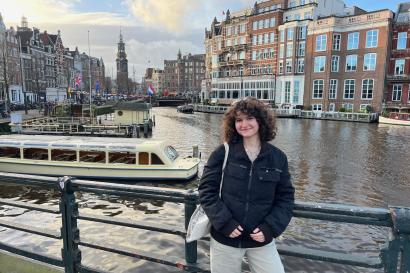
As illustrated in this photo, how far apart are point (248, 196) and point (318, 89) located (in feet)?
192

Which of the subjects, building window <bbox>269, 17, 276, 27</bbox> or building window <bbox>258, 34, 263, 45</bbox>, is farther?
building window <bbox>258, 34, 263, 45</bbox>

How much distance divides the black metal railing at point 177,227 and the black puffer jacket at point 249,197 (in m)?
0.19

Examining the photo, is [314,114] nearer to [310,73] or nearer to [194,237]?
[310,73]

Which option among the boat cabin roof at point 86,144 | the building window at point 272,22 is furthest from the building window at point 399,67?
the boat cabin roof at point 86,144

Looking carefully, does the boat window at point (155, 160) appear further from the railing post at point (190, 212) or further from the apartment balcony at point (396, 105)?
the apartment balcony at point (396, 105)

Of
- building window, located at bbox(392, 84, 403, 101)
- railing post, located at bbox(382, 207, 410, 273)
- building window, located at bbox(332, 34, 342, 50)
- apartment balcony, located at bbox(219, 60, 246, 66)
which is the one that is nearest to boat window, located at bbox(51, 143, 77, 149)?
railing post, located at bbox(382, 207, 410, 273)

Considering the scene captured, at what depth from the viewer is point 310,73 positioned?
58188 millimetres

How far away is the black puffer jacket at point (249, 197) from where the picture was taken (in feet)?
8.89

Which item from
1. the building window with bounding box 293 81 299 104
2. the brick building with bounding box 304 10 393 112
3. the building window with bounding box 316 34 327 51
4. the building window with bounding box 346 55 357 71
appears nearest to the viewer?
the brick building with bounding box 304 10 393 112

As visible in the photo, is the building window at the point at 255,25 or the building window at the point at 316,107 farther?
the building window at the point at 255,25

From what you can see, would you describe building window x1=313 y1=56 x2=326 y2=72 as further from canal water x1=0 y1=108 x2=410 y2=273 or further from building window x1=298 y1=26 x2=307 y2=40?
canal water x1=0 y1=108 x2=410 y2=273

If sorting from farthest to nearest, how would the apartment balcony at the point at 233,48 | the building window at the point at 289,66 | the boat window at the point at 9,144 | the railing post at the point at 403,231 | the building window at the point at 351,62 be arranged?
the apartment balcony at the point at 233,48 < the building window at the point at 289,66 < the building window at the point at 351,62 < the boat window at the point at 9,144 < the railing post at the point at 403,231

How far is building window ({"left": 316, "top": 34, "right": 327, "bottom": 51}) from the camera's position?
5606 cm

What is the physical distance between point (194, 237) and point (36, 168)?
17.3 meters
